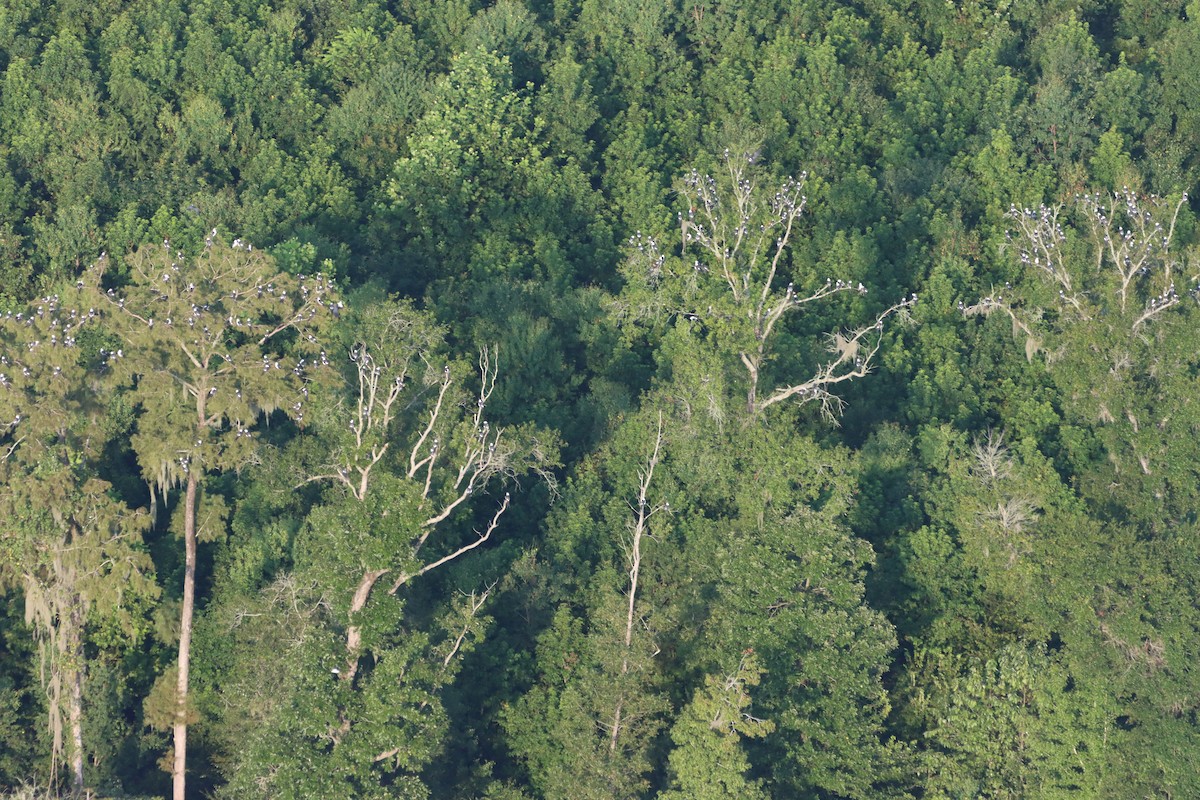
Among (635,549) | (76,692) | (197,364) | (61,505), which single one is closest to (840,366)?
(635,549)

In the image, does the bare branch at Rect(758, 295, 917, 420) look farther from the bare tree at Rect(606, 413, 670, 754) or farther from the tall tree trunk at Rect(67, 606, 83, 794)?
the tall tree trunk at Rect(67, 606, 83, 794)

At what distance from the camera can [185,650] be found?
47969 mm

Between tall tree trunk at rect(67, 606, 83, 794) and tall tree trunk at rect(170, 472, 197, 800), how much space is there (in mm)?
2191

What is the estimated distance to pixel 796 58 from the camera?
2749 inches

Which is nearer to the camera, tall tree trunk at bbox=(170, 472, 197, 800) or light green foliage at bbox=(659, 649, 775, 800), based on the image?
light green foliage at bbox=(659, 649, 775, 800)

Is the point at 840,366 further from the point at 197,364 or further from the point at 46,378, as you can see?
the point at 46,378

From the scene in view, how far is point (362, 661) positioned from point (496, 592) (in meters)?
5.62

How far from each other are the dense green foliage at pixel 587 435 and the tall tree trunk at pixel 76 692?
123mm

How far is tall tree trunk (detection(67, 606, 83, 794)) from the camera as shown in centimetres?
4778

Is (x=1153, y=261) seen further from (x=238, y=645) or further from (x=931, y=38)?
(x=238, y=645)

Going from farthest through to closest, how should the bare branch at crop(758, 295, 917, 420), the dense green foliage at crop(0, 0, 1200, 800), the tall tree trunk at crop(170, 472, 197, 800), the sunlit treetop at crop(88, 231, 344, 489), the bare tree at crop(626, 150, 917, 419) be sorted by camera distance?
the bare tree at crop(626, 150, 917, 419) < the bare branch at crop(758, 295, 917, 420) < the tall tree trunk at crop(170, 472, 197, 800) < the dense green foliage at crop(0, 0, 1200, 800) < the sunlit treetop at crop(88, 231, 344, 489)

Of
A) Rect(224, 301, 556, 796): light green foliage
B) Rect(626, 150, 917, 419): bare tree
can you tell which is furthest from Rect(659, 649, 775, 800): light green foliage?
Rect(626, 150, 917, 419): bare tree

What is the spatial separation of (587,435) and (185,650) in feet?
45.1

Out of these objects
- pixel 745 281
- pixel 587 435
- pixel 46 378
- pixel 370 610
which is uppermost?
pixel 46 378
